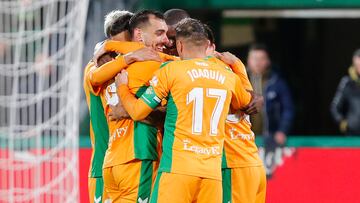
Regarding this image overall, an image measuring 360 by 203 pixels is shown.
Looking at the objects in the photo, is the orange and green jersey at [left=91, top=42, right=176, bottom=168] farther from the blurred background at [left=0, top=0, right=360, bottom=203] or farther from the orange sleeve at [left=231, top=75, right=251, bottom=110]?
the blurred background at [left=0, top=0, right=360, bottom=203]

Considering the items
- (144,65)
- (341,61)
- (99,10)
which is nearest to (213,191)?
(144,65)

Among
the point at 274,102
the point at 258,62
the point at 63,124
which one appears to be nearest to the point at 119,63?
the point at 63,124

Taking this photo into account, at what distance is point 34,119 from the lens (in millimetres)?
10750

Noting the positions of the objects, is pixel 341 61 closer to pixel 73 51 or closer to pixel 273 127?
pixel 273 127

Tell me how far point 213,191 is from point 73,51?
2988mm

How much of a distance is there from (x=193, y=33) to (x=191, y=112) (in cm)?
49

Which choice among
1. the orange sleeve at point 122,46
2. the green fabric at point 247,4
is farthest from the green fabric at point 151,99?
the green fabric at point 247,4

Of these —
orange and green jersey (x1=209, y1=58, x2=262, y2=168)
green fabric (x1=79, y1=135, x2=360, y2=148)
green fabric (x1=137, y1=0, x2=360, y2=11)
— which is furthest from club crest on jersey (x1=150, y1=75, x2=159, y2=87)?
green fabric (x1=137, y1=0, x2=360, y2=11)

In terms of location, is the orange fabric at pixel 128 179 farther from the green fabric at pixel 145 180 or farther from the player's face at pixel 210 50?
the player's face at pixel 210 50

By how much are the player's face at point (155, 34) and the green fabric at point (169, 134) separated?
52 centimetres

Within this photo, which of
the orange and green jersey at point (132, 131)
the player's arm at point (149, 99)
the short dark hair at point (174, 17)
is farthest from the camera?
the short dark hair at point (174, 17)

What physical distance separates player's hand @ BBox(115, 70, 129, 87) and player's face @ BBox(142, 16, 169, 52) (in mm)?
270

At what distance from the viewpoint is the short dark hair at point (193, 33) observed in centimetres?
697

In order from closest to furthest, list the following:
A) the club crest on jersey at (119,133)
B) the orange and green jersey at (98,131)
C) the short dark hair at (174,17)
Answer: the club crest on jersey at (119,133) < the orange and green jersey at (98,131) < the short dark hair at (174,17)
